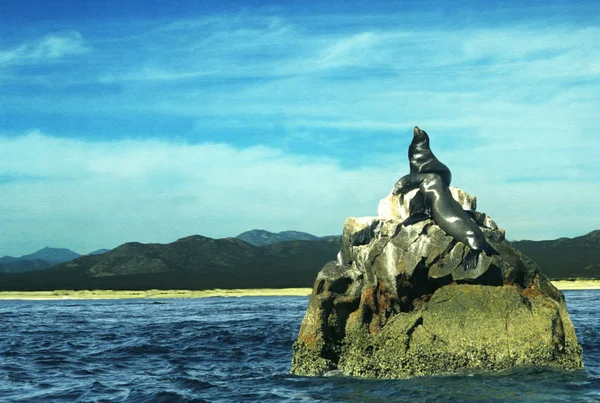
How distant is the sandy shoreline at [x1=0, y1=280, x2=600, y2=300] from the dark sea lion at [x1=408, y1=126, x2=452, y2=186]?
156 ft

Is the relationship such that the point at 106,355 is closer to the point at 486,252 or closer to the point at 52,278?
the point at 486,252

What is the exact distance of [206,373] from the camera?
1848 centimetres

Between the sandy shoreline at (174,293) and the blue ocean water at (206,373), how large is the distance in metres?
35.6

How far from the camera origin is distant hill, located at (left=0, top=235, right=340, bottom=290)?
84500 millimetres

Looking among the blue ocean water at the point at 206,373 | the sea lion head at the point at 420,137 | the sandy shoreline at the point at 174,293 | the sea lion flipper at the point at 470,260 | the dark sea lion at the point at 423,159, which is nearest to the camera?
the blue ocean water at the point at 206,373

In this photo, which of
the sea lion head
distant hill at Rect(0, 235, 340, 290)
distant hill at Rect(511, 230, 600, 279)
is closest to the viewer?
the sea lion head

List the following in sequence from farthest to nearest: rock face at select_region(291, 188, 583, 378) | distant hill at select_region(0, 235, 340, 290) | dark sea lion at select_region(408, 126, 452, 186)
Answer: distant hill at select_region(0, 235, 340, 290), dark sea lion at select_region(408, 126, 452, 186), rock face at select_region(291, 188, 583, 378)

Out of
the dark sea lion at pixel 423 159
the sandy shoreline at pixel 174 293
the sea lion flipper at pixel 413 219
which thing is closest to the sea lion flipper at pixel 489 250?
the sea lion flipper at pixel 413 219

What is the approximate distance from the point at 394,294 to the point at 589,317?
18553mm

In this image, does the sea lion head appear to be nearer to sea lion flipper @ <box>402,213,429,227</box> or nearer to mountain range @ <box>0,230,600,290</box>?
sea lion flipper @ <box>402,213,429,227</box>

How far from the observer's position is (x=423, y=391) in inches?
546

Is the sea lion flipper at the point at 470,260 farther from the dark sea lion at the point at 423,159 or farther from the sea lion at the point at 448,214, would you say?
the dark sea lion at the point at 423,159

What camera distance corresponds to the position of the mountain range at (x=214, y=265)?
83812 mm

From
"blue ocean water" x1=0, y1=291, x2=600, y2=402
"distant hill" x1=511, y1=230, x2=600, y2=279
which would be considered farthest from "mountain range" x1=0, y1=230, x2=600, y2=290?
"blue ocean water" x1=0, y1=291, x2=600, y2=402
